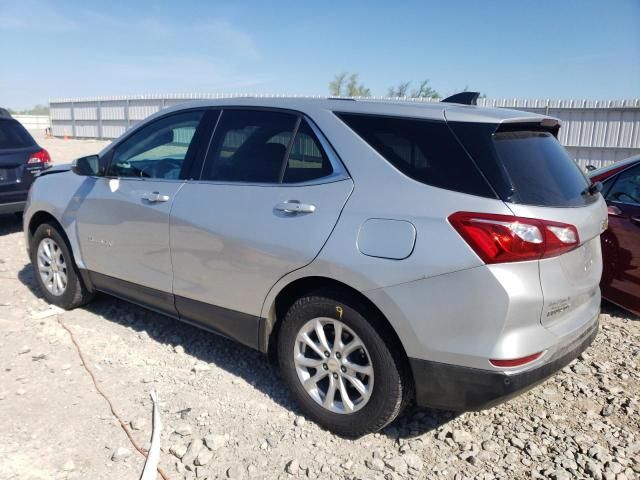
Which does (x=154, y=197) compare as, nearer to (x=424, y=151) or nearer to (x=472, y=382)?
(x=424, y=151)

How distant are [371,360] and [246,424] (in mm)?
922

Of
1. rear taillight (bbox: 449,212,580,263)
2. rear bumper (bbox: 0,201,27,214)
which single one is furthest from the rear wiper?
rear bumper (bbox: 0,201,27,214)

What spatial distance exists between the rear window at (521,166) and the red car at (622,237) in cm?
182

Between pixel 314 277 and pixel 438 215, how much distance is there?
0.79 m

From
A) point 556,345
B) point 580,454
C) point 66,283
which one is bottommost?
point 580,454

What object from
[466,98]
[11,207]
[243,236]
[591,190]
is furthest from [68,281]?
[591,190]

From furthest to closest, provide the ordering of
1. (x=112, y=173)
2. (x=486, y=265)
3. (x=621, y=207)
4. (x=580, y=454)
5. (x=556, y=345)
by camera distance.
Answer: (x=621, y=207)
(x=112, y=173)
(x=580, y=454)
(x=556, y=345)
(x=486, y=265)

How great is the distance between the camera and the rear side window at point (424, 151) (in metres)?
2.43

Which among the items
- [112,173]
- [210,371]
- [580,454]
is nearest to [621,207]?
[580,454]

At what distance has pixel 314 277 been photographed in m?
2.85

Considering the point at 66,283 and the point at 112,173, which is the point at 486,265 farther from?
the point at 66,283

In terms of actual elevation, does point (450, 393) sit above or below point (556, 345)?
below

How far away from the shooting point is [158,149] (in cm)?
389

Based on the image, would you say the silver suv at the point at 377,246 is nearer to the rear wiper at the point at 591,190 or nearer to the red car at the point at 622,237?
the rear wiper at the point at 591,190
